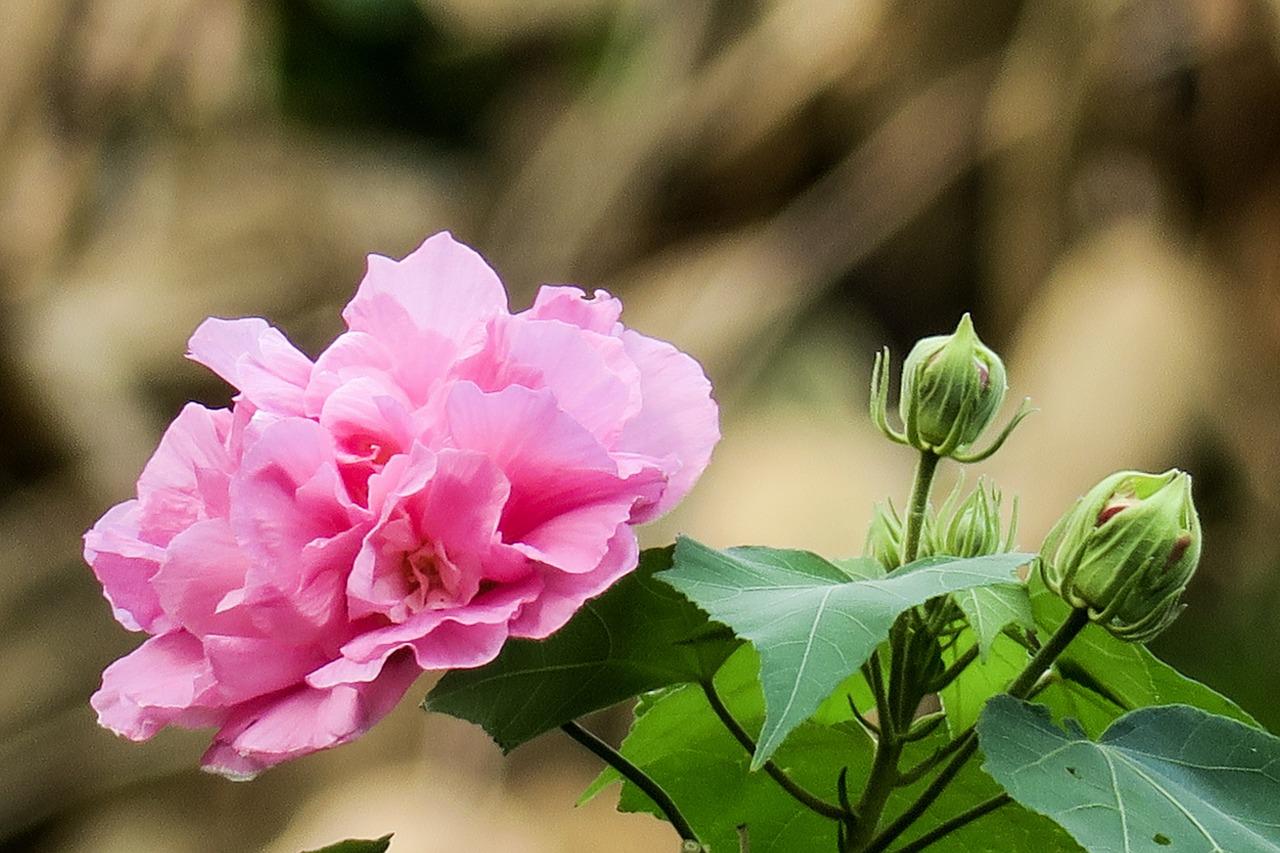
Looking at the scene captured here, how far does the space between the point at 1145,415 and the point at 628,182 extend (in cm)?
100

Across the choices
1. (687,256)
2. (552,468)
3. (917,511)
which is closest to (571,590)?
(552,468)

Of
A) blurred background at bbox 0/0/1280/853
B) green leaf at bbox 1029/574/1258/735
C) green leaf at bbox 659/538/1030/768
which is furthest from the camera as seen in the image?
blurred background at bbox 0/0/1280/853

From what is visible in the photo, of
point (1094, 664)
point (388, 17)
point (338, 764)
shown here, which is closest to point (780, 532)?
point (338, 764)

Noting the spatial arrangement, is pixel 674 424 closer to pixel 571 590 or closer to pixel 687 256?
pixel 571 590

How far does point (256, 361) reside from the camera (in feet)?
1.31

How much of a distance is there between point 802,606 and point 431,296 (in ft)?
0.42

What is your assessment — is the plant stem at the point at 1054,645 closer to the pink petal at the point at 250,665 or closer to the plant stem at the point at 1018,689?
the plant stem at the point at 1018,689

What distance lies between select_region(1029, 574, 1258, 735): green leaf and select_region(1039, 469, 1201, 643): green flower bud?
0.03 meters

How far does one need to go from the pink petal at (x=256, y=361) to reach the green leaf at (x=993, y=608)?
18 cm

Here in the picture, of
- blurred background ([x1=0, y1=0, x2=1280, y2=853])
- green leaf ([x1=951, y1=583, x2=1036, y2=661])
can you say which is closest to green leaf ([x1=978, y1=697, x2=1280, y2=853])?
green leaf ([x1=951, y1=583, x2=1036, y2=661])

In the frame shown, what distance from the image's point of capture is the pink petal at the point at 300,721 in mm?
349

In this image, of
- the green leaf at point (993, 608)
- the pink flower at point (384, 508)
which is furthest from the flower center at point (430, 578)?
the green leaf at point (993, 608)

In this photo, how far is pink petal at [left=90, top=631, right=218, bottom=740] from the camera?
37 centimetres

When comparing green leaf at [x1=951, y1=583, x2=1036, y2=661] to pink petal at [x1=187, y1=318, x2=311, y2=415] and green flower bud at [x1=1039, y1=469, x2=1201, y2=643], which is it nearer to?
green flower bud at [x1=1039, y1=469, x2=1201, y2=643]
